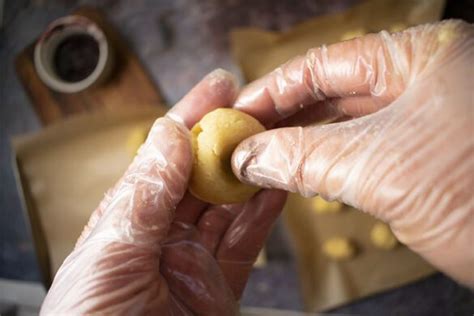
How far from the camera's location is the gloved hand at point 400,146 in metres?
0.52

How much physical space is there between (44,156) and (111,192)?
0.55 metres

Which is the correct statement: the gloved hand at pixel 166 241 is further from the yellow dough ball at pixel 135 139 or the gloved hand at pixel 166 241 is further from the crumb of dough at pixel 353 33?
the crumb of dough at pixel 353 33

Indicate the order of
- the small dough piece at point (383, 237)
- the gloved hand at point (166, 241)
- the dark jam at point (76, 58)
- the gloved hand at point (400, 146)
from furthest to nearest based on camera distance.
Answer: the dark jam at point (76, 58)
the small dough piece at point (383, 237)
the gloved hand at point (166, 241)
the gloved hand at point (400, 146)

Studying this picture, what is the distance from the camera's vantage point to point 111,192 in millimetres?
801

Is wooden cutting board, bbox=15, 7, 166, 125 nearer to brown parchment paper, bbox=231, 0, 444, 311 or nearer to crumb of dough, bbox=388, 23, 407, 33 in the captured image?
brown parchment paper, bbox=231, 0, 444, 311

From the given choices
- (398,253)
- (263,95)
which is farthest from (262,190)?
(398,253)

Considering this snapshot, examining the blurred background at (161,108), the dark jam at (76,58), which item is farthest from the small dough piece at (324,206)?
the dark jam at (76,58)

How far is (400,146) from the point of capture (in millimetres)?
562

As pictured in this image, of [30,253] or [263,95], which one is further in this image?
[30,253]

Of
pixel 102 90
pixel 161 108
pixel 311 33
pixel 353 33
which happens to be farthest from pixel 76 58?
pixel 353 33

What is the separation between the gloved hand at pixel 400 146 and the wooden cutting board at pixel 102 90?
2.07ft

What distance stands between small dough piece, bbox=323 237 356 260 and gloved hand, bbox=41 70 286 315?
28 cm

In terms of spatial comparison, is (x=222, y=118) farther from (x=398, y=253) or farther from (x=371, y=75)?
(x=398, y=253)

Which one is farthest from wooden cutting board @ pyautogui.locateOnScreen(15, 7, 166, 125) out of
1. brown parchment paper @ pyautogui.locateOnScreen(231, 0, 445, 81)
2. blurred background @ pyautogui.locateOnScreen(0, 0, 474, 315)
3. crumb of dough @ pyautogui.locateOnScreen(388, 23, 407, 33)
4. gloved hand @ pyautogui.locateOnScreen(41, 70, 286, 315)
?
crumb of dough @ pyautogui.locateOnScreen(388, 23, 407, 33)
